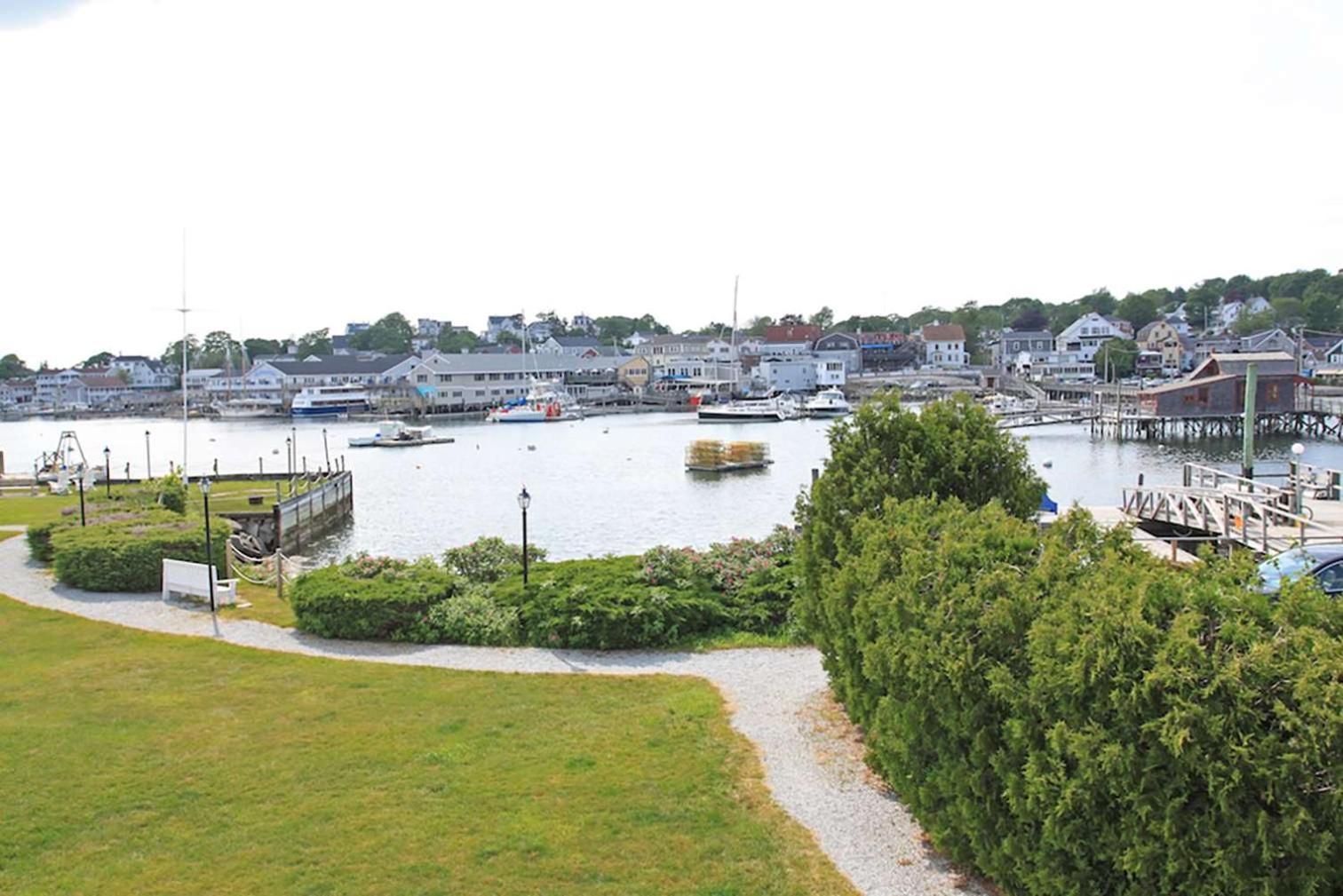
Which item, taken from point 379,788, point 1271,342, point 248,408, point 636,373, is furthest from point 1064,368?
point 379,788

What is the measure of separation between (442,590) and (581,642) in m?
3.16

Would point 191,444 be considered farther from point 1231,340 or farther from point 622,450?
point 1231,340

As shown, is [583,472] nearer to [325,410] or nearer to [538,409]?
[538,409]

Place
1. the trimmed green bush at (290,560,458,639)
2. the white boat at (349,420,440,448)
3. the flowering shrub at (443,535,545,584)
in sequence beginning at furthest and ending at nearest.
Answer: the white boat at (349,420,440,448)
the flowering shrub at (443,535,545,584)
the trimmed green bush at (290,560,458,639)

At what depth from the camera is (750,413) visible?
117500mm

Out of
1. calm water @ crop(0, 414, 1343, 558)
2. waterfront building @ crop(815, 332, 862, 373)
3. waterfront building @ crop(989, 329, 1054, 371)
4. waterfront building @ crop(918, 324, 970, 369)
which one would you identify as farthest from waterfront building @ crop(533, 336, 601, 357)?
waterfront building @ crop(989, 329, 1054, 371)

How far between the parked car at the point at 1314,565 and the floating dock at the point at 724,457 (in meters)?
52.4

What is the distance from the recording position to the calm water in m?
46.0

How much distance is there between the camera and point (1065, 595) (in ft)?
27.1

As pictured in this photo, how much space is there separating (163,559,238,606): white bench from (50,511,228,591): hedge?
1124 mm

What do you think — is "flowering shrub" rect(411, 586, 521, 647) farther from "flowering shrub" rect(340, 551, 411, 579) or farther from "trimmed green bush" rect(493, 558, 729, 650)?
"flowering shrub" rect(340, 551, 411, 579)

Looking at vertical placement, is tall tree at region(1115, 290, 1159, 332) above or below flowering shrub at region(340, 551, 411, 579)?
above

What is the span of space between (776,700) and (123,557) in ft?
53.0

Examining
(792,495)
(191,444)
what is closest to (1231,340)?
(792,495)
